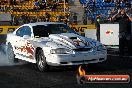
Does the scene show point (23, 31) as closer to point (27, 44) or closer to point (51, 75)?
point (27, 44)

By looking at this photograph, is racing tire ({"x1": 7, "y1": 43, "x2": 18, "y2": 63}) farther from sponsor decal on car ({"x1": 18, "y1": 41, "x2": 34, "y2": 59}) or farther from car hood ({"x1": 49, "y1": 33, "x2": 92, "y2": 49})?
car hood ({"x1": 49, "y1": 33, "x2": 92, "y2": 49})

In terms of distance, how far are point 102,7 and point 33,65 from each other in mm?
19057

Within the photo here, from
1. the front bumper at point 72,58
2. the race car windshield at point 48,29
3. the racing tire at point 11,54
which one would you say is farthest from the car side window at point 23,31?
the front bumper at point 72,58

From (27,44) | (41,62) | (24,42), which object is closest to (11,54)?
(24,42)

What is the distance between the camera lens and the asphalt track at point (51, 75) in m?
8.38

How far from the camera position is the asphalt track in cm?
838

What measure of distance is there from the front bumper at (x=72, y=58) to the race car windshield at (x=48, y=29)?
1378 mm

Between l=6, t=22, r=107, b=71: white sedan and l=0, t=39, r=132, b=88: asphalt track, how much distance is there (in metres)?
0.32

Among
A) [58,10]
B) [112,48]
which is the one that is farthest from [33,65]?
[58,10]

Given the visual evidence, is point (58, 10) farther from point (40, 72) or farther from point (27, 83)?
point (27, 83)

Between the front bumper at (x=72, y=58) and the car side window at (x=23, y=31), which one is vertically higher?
the car side window at (x=23, y=31)

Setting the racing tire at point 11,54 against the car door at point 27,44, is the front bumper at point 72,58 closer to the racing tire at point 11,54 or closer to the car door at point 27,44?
the car door at point 27,44

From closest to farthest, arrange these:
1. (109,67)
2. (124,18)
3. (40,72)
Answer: (40,72) → (109,67) → (124,18)

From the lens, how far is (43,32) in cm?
1174
